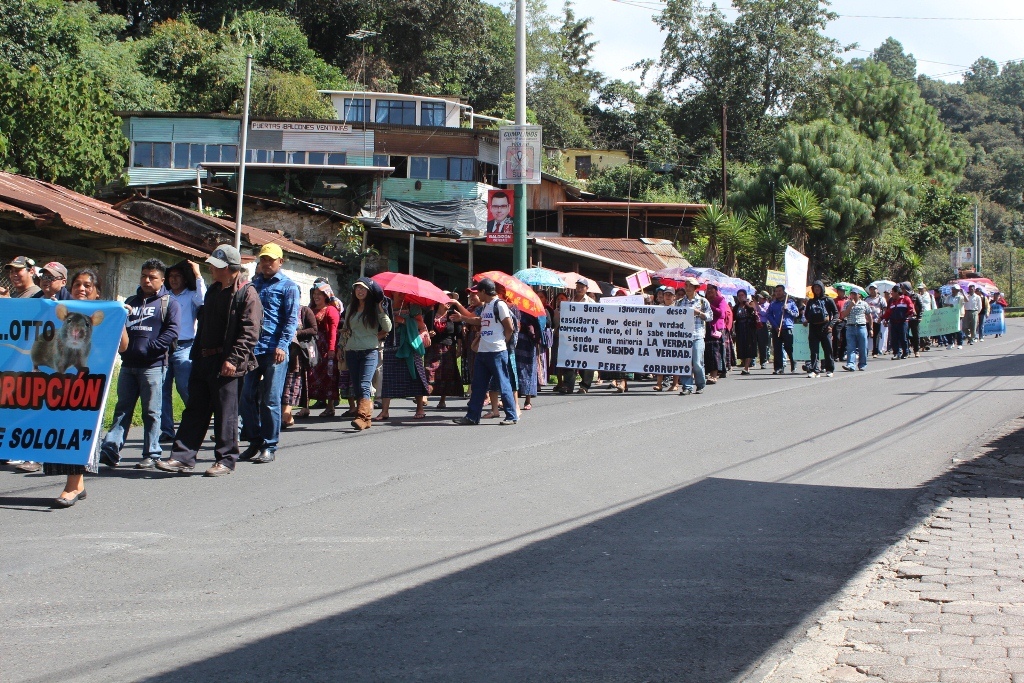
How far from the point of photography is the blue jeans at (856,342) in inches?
862

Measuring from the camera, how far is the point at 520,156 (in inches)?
781

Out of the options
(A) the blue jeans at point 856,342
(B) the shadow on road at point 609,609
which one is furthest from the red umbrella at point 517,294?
(A) the blue jeans at point 856,342

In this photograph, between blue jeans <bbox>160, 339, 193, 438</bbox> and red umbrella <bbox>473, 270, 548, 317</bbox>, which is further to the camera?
red umbrella <bbox>473, 270, 548, 317</bbox>

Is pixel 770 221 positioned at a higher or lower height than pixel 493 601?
higher

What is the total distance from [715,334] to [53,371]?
43.4ft

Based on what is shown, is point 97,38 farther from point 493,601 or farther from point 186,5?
point 493,601

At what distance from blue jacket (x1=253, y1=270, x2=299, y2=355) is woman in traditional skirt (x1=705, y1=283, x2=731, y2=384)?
1064cm

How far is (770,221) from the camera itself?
38.7 meters

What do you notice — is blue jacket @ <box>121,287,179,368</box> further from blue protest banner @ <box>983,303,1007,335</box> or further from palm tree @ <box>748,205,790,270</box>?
blue protest banner @ <box>983,303,1007,335</box>

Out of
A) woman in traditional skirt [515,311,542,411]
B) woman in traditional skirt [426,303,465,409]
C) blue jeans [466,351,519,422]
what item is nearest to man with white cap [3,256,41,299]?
blue jeans [466,351,519,422]

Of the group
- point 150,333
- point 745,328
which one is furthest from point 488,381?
point 745,328

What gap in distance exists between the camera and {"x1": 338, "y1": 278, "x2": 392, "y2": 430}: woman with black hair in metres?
12.1

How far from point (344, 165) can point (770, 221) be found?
15.9 metres

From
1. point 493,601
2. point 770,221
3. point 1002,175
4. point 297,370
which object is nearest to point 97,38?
point 770,221
